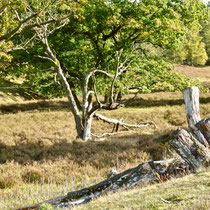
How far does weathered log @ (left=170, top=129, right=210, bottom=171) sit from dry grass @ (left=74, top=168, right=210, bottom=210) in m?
0.25

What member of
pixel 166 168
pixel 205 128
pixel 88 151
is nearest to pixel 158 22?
pixel 88 151

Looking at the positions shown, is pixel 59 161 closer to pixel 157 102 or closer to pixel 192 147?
pixel 192 147

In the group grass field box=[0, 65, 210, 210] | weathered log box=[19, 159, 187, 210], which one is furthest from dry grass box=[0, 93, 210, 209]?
weathered log box=[19, 159, 187, 210]

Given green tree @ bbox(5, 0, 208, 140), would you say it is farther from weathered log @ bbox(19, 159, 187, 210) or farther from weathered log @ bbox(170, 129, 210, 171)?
weathered log @ bbox(170, 129, 210, 171)

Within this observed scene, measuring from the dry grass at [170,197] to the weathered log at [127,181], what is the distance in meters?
0.48

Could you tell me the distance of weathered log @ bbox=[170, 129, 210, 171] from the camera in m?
6.11

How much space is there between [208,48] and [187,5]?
78.0 meters

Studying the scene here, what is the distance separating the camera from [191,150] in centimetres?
614

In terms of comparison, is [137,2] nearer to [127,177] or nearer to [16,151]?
[16,151]

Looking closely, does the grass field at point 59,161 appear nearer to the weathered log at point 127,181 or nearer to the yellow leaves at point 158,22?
the weathered log at point 127,181

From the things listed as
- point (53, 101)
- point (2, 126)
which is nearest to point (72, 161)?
point (2, 126)

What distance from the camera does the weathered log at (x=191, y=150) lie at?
241 inches

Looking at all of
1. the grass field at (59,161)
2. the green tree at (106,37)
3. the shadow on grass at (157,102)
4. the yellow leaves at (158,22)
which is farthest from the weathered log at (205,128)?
the shadow on grass at (157,102)

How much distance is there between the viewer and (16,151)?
12.5m
